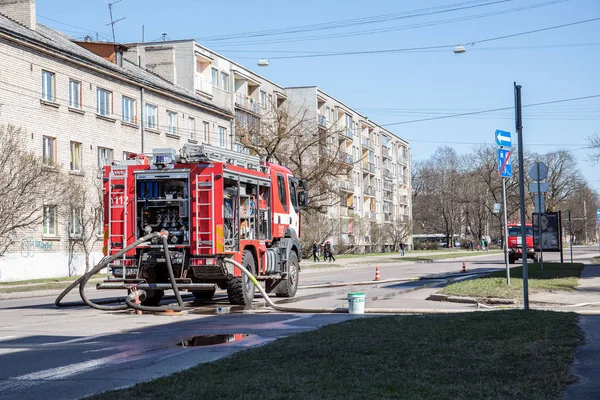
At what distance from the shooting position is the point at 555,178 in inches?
4158

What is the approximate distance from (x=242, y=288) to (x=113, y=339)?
5.87 m

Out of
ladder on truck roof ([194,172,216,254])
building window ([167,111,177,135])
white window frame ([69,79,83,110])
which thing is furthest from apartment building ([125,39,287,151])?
ladder on truck roof ([194,172,216,254])

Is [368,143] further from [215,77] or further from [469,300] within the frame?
[469,300]

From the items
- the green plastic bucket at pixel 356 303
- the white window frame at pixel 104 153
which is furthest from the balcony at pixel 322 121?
the green plastic bucket at pixel 356 303

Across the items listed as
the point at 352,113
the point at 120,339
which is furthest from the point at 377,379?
the point at 352,113

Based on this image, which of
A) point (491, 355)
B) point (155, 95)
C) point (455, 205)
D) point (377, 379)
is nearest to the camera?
point (377, 379)

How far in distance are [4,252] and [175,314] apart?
17.2 m

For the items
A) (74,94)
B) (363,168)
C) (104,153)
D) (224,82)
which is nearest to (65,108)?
(74,94)

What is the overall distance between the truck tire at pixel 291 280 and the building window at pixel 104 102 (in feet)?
73.0

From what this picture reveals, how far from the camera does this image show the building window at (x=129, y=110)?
1690 inches

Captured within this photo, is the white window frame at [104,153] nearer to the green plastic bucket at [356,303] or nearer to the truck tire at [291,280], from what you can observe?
the truck tire at [291,280]

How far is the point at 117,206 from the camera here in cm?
1719

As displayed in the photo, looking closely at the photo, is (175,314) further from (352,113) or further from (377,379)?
(352,113)

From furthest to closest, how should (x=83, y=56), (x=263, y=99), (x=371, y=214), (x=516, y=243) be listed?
1. (x=371, y=214)
2. (x=263, y=99)
3. (x=516, y=243)
4. (x=83, y=56)
